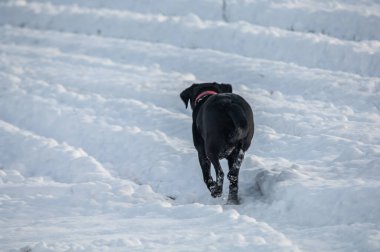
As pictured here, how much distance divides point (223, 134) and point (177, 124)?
298cm

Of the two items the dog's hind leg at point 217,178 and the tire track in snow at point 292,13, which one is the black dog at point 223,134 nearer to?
the dog's hind leg at point 217,178

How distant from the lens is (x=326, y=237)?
5.11m

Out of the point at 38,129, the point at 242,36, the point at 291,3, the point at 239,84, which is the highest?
the point at 291,3

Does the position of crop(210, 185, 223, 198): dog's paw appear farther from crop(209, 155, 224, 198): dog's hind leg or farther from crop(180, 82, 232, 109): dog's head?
crop(180, 82, 232, 109): dog's head

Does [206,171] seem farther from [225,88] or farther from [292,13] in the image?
[292,13]

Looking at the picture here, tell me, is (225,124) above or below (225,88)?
below

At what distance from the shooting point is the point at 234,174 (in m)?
6.58

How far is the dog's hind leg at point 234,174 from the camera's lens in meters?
6.52

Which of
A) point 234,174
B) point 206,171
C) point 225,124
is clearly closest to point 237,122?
point 225,124

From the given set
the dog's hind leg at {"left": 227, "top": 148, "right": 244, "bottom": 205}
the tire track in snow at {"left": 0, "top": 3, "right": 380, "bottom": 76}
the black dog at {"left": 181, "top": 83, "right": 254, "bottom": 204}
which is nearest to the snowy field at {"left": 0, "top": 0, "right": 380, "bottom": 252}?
the tire track in snow at {"left": 0, "top": 3, "right": 380, "bottom": 76}

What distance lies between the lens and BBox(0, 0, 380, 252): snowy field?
17.7ft

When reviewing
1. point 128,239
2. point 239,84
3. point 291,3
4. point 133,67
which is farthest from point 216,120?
point 291,3

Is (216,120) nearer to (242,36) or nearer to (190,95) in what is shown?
(190,95)

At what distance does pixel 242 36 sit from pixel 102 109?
4.46 m
